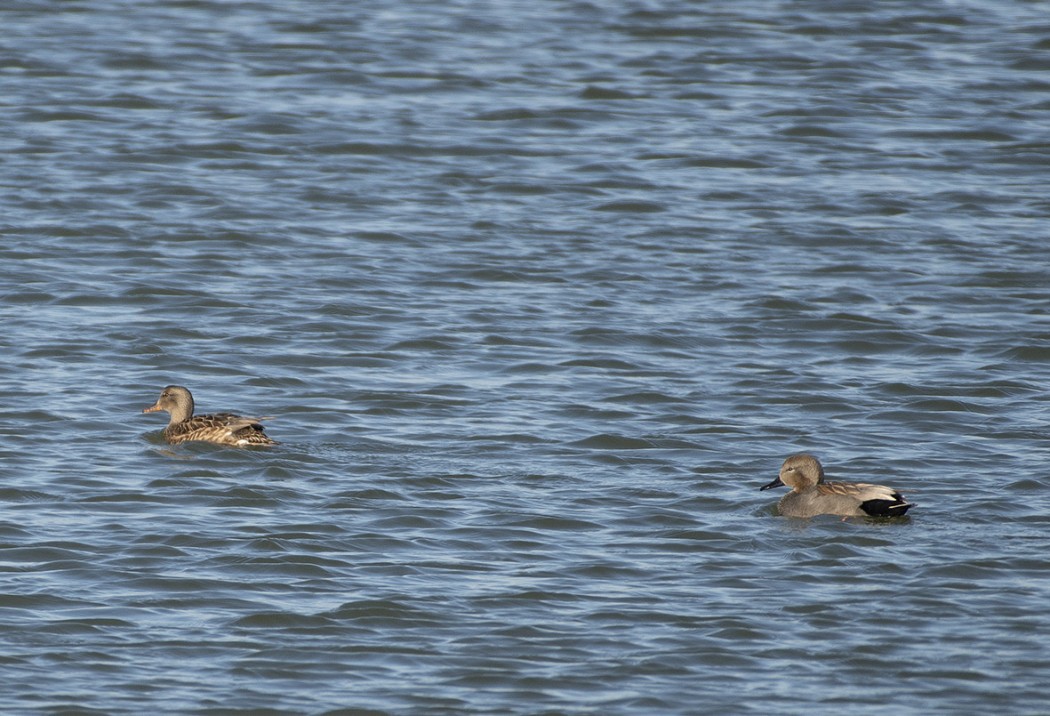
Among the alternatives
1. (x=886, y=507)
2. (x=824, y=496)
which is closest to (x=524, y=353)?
(x=824, y=496)

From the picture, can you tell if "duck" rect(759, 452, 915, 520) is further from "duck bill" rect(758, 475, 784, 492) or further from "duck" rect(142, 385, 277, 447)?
"duck" rect(142, 385, 277, 447)

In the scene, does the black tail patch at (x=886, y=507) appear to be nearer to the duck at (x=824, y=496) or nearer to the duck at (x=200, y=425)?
the duck at (x=824, y=496)

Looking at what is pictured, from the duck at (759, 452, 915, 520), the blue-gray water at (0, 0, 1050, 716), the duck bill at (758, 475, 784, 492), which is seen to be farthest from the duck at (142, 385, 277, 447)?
the duck at (759, 452, 915, 520)

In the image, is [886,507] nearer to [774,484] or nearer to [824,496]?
[824,496]

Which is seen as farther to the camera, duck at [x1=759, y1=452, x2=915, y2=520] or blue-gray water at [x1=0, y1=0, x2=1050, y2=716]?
duck at [x1=759, y1=452, x2=915, y2=520]

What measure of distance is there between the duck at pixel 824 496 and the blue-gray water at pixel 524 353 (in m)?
0.11

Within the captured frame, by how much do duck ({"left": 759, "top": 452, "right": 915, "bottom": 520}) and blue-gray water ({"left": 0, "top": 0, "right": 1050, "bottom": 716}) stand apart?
11cm

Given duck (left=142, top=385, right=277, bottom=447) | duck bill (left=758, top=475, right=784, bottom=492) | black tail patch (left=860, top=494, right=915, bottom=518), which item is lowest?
duck bill (left=758, top=475, right=784, bottom=492)

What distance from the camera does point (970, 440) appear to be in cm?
1201

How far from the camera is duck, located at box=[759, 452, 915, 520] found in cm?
1025

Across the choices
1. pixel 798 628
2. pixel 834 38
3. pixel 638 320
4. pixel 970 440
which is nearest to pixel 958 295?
pixel 638 320

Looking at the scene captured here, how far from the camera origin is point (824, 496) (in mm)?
10508

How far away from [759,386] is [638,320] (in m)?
1.73

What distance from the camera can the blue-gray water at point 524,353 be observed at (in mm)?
8688
